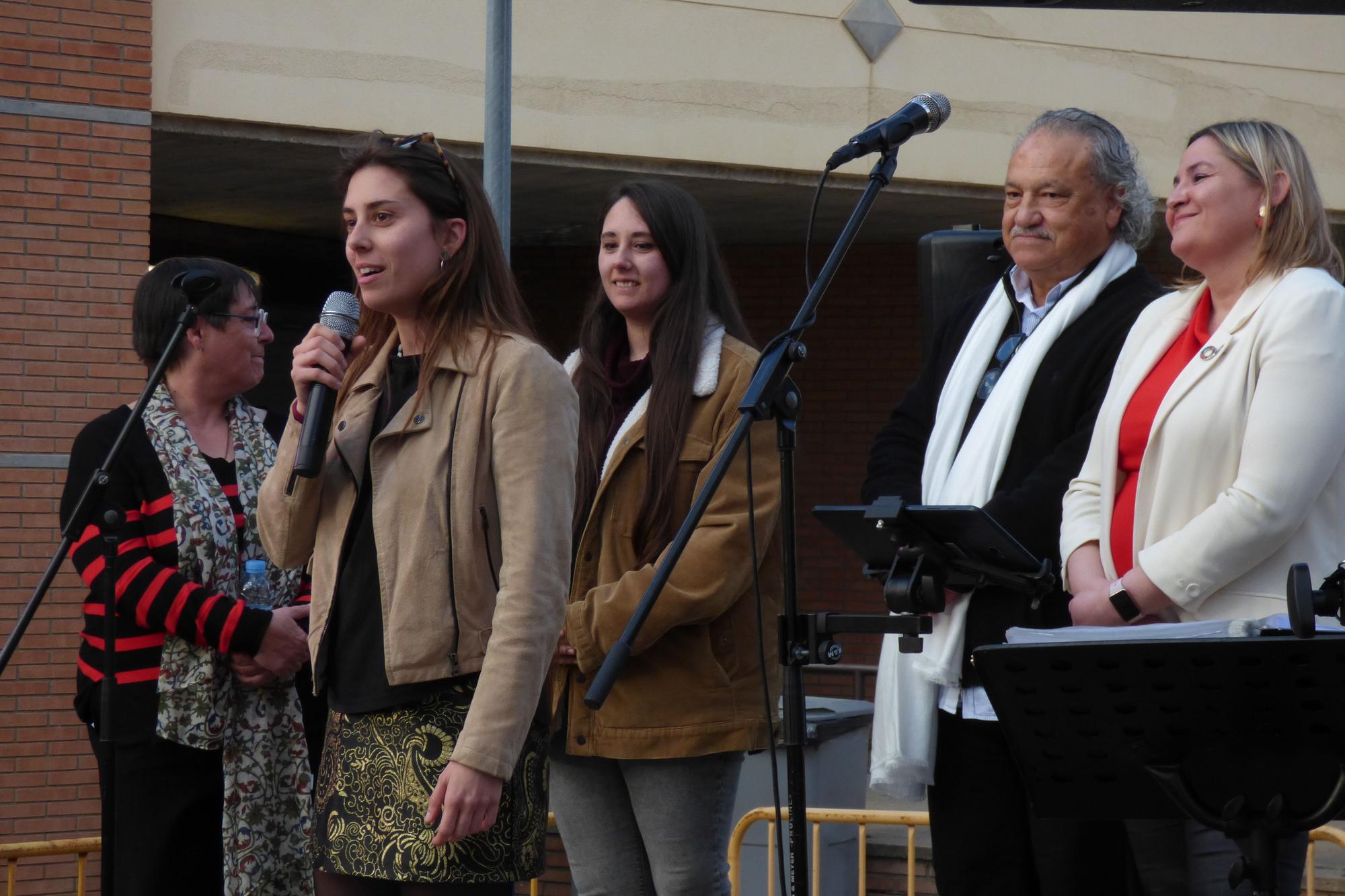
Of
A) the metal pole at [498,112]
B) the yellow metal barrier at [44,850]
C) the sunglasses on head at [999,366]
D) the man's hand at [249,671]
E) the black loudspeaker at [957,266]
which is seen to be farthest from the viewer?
the metal pole at [498,112]

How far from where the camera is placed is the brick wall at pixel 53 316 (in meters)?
8.03

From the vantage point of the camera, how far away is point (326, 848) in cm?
275

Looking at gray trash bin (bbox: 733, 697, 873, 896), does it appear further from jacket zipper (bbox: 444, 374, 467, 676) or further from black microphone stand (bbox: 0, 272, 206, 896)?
jacket zipper (bbox: 444, 374, 467, 676)

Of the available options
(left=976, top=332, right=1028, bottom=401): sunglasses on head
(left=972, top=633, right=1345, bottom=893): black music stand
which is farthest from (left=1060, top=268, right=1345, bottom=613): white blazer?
(left=972, top=633, right=1345, bottom=893): black music stand

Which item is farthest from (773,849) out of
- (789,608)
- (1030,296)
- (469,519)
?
(469,519)

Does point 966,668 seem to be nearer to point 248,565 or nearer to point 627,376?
point 627,376

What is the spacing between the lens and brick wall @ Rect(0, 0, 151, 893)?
8.03 metres

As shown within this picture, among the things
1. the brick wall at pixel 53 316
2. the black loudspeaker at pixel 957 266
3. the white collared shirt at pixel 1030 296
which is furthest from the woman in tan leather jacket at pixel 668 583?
the brick wall at pixel 53 316

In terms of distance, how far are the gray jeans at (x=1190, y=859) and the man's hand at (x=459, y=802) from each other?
4.15ft

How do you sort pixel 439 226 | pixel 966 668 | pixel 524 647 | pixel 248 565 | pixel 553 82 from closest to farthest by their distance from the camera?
pixel 524 647, pixel 439 226, pixel 966 668, pixel 248 565, pixel 553 82

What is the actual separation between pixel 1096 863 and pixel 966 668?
0.46 metres

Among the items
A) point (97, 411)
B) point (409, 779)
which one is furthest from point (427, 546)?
point (97, 411)

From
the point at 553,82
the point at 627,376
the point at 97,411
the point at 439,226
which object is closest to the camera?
the point at 439,226

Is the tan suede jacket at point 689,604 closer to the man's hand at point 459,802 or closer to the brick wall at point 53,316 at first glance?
the man's hand at point 459,802
